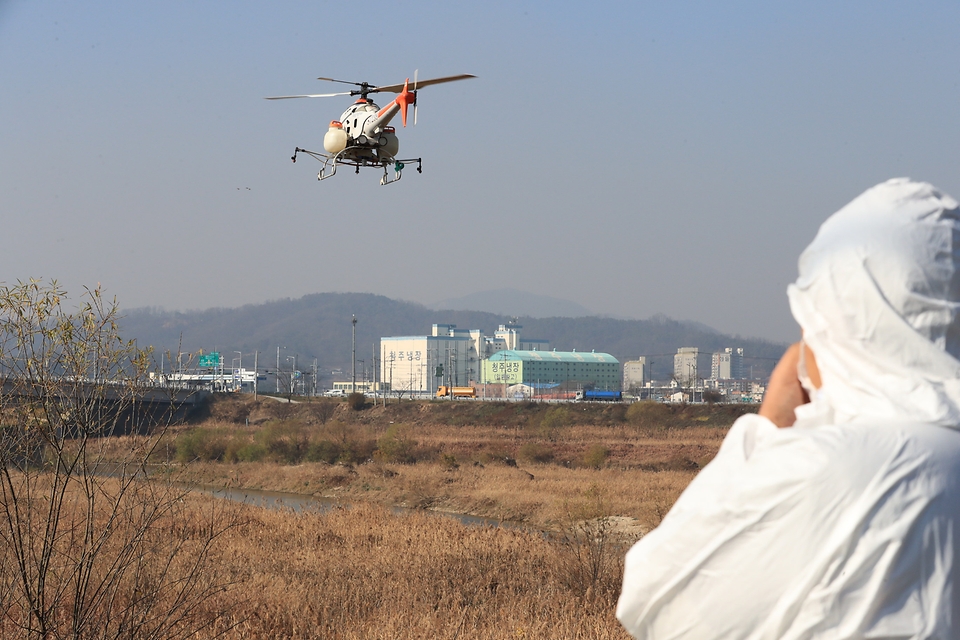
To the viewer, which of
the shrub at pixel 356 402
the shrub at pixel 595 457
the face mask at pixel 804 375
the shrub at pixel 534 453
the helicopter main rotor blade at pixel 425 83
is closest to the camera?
the face mask at pixel 804 375

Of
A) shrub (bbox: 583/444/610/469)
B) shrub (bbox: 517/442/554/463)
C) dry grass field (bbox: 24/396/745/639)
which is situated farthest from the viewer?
shrub (bbox: 517/442/554/463)

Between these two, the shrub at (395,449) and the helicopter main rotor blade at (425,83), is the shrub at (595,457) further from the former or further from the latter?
the helicopter main rotor blade at (425,83)

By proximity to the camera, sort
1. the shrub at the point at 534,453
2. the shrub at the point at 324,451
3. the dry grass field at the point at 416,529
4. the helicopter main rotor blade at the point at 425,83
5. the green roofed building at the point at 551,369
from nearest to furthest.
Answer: the dry grass field at the point at 416,529, the helicopter main rotor blade at the point at 425,83, the shrub at the point at 534,453, the shrub at the point at 324,451, the green roofed building at the point at 551,369

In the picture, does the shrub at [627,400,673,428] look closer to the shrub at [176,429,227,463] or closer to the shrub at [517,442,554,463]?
the shrub at [517,442,554,463]

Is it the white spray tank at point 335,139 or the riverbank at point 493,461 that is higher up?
the white spray tank at point 335,139

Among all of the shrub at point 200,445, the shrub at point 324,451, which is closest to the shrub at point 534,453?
the shrub at point 324,451

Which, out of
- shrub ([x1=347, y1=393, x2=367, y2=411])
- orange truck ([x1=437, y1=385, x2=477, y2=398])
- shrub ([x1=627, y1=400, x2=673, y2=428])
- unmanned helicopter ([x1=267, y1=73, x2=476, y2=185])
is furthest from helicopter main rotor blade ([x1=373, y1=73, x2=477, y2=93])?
orange truck ([x1=437, y1=385, x2=477, y2=398])

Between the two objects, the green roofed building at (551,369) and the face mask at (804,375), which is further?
the green roofed building at (551,369)

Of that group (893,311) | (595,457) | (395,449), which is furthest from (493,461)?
(893,311)
